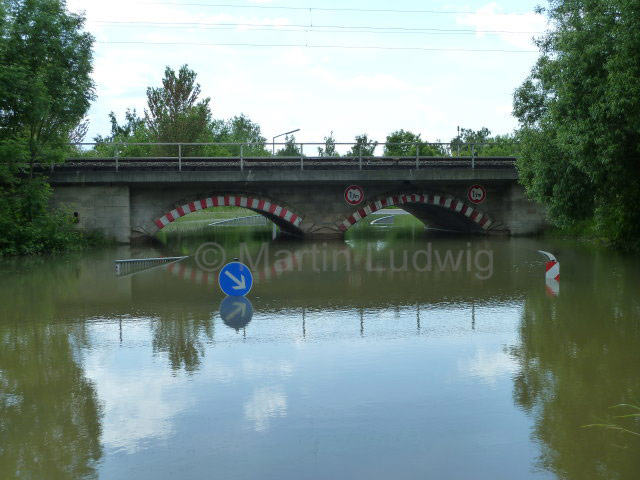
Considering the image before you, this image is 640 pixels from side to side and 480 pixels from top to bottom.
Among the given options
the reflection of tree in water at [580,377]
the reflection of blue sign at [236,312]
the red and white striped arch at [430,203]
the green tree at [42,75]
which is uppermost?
the green tree at [42,75]

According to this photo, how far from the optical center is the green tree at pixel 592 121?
1689cm

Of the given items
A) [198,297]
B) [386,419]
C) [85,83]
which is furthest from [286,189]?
[386,419]

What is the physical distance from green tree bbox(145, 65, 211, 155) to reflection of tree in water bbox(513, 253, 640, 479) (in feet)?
142

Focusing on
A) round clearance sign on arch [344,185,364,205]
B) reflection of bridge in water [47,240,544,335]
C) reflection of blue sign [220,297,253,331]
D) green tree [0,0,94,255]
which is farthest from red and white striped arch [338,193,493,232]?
reflection of blue sign [220,297,253,331]

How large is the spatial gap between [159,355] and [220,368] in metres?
1.11

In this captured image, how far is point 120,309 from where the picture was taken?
12.1 m

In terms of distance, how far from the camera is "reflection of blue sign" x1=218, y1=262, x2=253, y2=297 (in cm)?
1319

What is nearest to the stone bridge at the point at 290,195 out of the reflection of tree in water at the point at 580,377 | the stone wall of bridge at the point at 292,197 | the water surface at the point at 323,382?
the stone wall of bridge at the point at 292,197

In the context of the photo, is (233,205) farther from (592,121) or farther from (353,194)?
(592,121)

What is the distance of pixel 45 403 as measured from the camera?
22.1 feet

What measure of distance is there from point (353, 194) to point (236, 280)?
1731 cm

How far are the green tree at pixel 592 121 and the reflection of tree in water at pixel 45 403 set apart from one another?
44.6 ft

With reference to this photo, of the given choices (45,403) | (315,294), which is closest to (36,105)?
(315,294)

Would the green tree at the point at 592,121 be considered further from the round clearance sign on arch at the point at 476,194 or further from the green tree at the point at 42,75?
the green tree at the point at 42,75
